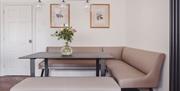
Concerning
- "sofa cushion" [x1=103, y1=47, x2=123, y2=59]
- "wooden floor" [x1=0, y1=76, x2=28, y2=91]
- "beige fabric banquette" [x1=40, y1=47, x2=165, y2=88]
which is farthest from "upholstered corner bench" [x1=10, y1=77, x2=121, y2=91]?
"sofa cushion" [x1=103, y1=47, x2=123, y2=59]

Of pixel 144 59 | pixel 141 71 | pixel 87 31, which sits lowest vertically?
pixel 141 71

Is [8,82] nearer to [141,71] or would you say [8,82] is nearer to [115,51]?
[115,51]

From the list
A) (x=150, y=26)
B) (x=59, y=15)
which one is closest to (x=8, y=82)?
(x=59, y=15)

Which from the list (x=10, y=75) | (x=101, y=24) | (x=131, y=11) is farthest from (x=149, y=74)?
(x=10, y=75)

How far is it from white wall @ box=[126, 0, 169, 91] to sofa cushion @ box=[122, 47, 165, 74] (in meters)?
0.11

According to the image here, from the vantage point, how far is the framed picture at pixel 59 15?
18.6 ft

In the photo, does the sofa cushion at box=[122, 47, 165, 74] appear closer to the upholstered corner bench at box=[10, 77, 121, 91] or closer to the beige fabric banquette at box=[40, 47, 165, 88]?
the beige fabric banquette at box=[40, 47, 165, 88]

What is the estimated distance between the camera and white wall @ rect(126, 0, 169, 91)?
309cm

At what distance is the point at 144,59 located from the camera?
11.9 ft

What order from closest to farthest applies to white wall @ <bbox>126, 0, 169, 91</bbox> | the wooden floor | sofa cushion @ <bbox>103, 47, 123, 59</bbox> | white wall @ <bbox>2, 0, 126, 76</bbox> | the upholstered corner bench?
1. the upholstered corner bench
2. white wall @ <bbox>126, 0, 169, 91</bbox>
3. the wooden floor
4. sofa cushion @ <bbox>103, 47, 123, 59</bbox>
5. white wall @ <bbox>2, 0, 126, 76</bbox>

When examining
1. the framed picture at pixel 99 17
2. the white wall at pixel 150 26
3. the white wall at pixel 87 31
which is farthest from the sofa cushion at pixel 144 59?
the framed picture at pixel 99 17

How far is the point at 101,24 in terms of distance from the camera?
572cm

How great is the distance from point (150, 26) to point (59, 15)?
2.65m

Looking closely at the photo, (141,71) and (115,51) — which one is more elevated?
(115,51)
